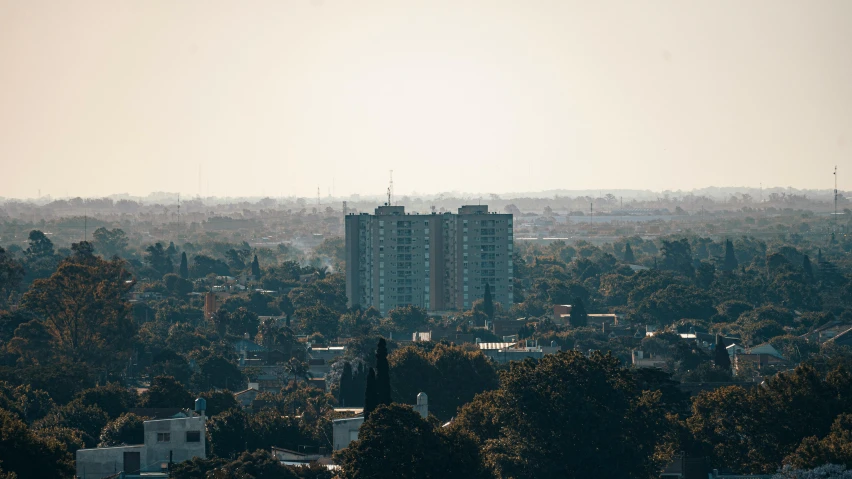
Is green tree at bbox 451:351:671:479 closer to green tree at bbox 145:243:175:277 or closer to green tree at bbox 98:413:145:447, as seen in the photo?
green tree at bbox 98:413:145:447

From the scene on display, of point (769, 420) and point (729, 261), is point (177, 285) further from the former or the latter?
point (769, 420)

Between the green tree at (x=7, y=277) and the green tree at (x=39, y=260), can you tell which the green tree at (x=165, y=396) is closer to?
the green tree at (x=7, y=277)

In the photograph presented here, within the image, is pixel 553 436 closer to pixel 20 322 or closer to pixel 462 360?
pixel 462 360

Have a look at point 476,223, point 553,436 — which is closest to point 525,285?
point 476,223

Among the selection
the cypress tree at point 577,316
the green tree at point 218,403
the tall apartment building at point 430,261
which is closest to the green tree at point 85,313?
the green tree at point 218,403

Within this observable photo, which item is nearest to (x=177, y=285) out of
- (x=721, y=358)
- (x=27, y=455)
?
(x=721, y=358)
